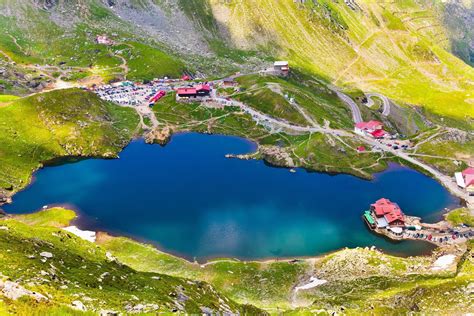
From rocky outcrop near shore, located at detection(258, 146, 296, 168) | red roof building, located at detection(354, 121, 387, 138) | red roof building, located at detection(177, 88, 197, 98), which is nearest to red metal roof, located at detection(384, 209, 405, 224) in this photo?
rocky outcrop near shore, located at detection(258, 146, 296, 168)

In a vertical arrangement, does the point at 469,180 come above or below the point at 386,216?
above

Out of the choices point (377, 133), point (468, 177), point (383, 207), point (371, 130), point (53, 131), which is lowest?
point (383, 207)

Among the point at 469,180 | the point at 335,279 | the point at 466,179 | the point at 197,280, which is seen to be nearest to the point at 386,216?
the point at 335,279

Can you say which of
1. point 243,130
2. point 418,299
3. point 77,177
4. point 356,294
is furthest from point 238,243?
point 243,130

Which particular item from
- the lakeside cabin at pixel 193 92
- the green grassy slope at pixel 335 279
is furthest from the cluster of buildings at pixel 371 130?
the green grassy slope at pixel 335 279

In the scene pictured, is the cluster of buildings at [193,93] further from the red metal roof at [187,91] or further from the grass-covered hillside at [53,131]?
the grass-covered hillside at [53,131]

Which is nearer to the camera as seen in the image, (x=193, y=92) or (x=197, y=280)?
(x=197, y=280)

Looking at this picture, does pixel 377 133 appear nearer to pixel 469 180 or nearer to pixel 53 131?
pixel 469 180

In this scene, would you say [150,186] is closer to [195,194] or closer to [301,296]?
[195,194]
